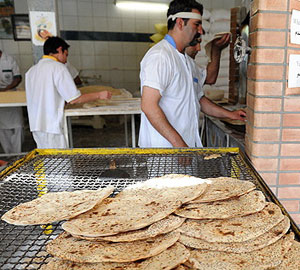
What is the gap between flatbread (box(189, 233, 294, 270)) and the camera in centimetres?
66

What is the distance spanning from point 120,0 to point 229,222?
6.36m

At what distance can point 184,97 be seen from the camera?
2074mm

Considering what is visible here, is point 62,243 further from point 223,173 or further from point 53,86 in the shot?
point 53,86

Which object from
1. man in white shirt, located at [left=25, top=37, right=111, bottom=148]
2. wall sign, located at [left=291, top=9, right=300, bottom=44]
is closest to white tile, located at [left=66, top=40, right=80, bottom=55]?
man in white shirt, located at [left=25, top=37, right=111, bottom=148]

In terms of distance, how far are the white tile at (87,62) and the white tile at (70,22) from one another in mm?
690

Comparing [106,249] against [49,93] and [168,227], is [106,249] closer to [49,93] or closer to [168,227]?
[168,227]

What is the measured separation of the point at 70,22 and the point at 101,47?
867mm

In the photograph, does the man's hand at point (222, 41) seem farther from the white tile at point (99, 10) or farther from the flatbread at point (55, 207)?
the white tile at point (99, 10)

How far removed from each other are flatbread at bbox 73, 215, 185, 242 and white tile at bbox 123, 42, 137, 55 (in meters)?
6.63

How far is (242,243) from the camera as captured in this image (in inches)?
28.9

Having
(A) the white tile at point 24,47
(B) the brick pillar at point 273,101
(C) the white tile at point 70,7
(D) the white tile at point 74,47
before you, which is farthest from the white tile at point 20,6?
(B) the brick pillar at point 273,101

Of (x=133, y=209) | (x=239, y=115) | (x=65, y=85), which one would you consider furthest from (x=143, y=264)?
(x=65, y=85)

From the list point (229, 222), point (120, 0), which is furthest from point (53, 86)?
point (120, 0)

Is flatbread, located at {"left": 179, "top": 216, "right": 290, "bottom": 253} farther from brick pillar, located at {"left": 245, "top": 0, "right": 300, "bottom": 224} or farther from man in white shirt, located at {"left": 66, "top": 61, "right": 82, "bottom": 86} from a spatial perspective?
man in white shirt, located at {"left": 66, "top": 61, "right": 82, "bottom": 86}
